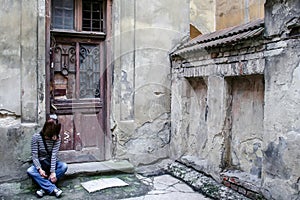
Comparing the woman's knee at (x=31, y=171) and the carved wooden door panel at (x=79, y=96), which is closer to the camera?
the woman's knee at (x=31, y=171)

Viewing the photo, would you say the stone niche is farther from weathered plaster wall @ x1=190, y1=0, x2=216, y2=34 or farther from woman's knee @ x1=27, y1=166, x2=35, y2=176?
weathered plaster wall @ x1=190, y1=0, x2=216, y2=34

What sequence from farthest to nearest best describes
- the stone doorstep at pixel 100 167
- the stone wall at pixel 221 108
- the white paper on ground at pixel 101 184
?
the stone doorstep at pixel 100 167, the white paper on ground at pixel 101 184, the stone wall at pixel 221 108

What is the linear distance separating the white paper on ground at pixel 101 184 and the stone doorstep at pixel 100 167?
203 millimetres

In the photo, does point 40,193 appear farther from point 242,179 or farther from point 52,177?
point 242,179

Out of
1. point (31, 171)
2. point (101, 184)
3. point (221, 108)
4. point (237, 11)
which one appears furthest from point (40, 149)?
point (237, 11)

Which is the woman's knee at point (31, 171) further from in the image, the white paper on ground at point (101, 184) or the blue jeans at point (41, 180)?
the white paper on ground at point (101, 184)

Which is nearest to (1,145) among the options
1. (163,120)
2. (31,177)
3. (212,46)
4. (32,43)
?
(31,177)

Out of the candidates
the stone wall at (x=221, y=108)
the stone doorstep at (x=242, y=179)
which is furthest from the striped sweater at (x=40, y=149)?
the stone doorstep at (x=242, y=179)

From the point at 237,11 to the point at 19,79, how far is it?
583cm

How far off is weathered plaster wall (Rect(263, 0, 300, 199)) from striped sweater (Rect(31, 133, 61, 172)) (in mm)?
2625

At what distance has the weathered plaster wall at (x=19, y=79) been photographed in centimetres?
441

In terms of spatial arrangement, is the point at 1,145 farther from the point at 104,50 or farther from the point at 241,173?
the point at 241,173

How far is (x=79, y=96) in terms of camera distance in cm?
518

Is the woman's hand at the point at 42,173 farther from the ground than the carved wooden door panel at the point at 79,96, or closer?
closer
